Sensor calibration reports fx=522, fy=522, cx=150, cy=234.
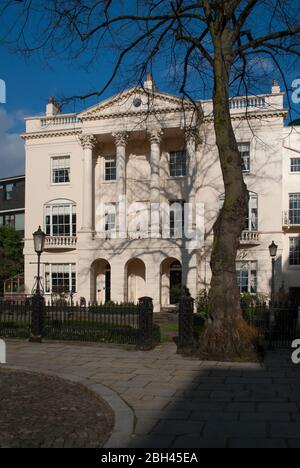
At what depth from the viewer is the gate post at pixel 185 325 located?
13.2m

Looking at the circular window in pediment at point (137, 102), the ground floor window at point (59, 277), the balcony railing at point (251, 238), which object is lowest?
the ground floor window at point (59, 277)

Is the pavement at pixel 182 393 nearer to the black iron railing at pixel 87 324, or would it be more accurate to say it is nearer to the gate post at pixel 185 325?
the gate post at pixel 185 325

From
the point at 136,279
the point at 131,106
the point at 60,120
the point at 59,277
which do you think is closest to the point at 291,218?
the point at 136,279

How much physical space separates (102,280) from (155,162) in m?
9.24

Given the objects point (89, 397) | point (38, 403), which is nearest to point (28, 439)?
point (38, 403)

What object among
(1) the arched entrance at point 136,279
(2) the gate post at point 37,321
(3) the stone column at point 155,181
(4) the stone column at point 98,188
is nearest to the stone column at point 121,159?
(3) the stone column at point 155,181

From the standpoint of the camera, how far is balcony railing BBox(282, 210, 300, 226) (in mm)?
33906

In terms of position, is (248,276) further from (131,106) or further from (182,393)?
(182,393)

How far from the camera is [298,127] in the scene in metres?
35.0

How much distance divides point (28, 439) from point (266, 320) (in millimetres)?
11729

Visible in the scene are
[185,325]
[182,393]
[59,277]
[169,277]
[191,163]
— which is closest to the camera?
[182,393]

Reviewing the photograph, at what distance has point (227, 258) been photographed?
1227 cm

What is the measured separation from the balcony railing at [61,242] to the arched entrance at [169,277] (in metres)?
6.44

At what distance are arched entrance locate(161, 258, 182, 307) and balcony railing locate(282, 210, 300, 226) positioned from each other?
762 centimetres
